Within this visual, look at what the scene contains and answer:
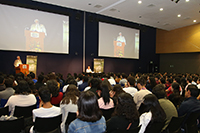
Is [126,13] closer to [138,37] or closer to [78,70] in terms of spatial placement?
[138,37]

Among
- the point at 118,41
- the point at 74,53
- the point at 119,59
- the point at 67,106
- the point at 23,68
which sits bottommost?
the point at 67,106

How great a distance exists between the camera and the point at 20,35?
31.3 ft

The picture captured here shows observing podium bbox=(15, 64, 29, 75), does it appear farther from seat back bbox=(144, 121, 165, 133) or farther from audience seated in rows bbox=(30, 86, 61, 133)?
seat back bbox=(144, 121, 165, 133)

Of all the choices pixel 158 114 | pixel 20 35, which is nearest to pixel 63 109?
pixel 158 114

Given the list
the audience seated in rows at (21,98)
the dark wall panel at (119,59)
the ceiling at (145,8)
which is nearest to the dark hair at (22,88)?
the audience seated in rows at (21,98)

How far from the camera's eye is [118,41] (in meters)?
14.2

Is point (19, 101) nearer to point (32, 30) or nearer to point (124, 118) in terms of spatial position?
point (124, 118)

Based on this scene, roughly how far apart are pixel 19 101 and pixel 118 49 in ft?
38.8

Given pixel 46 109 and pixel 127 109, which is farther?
pixel 46 109

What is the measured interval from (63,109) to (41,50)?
8395 mm

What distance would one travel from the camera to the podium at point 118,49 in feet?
45.6

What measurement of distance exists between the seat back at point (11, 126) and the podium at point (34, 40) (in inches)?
328

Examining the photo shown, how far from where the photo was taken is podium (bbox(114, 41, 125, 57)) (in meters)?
13.9

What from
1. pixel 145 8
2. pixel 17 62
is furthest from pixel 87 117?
pixel 145 8
